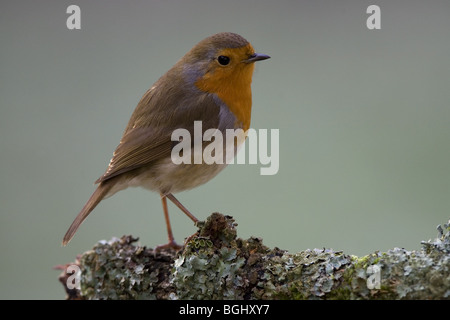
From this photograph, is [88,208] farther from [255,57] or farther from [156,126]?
[255,57]

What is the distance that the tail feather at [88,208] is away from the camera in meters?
2.82

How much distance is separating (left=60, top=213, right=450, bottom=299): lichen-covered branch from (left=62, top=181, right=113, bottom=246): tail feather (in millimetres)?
269

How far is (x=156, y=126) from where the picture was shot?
2.98 m

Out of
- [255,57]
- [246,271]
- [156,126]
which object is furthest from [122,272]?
[255,57]

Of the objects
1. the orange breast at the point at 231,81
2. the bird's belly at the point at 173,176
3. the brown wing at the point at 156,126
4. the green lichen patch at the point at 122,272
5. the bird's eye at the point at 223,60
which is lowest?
the green lichen patch at the point at 122,272

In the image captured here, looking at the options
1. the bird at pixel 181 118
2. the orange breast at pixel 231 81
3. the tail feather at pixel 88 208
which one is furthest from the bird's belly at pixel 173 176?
the orange breast at pixel 231 81

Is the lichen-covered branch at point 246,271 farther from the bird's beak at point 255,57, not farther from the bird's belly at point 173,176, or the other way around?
the bird's beak at point 255,57

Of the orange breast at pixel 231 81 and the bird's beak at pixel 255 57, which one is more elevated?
the bird's beak at pixel 255 57

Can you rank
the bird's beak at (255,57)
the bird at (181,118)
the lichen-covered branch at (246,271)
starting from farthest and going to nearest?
the bird's beak at (255,57) < the bird at (181,118) < the lichen-covered branch at (246,271)

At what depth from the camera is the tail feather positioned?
2.82 meters

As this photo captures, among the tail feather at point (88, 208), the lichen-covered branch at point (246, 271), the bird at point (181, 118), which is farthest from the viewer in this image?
the bird at point (181, 118)

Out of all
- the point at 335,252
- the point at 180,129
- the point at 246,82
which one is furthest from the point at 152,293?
the point at 246,82

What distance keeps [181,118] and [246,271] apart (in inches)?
44.1
